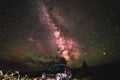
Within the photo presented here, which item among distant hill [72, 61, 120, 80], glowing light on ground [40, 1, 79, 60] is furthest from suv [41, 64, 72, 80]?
glowing light on ground [40, 1, 79, 60]

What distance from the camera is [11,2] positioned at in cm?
766

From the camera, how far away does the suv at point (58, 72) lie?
22.2 ft

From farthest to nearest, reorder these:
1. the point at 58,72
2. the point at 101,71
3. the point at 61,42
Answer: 1. the point at 61,42
2. the point at 101,71
3. the point at 58,72

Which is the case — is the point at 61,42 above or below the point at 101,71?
above

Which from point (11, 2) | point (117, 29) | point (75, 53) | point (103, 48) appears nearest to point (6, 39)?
point (11, 2)

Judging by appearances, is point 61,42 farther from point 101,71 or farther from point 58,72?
point 101,71

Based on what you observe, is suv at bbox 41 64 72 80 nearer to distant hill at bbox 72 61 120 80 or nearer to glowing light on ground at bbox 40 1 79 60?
distant hill at bbox 72 61 120 80

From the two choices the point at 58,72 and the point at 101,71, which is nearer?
the point at 58,72

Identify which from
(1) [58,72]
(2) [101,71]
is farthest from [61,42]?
(2) [101,71]

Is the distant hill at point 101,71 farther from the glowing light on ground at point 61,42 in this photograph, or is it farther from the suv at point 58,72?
the glowing light on ground at point 61,42

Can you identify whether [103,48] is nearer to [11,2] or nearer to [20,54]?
[20,54]

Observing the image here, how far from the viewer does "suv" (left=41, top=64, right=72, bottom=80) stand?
266 inches

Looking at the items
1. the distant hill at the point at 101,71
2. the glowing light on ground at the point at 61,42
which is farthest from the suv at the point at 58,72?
the glowing light on ground at the point at 61,42

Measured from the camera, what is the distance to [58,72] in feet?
22.5
